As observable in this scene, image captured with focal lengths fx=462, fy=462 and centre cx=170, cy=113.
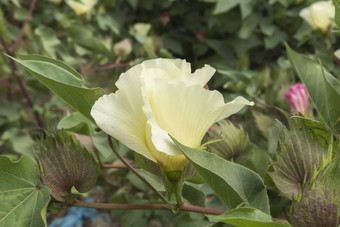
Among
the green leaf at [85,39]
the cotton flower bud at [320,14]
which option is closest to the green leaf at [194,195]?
the cotton flower bud at [320,14]

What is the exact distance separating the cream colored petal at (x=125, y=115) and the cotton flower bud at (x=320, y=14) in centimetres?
79

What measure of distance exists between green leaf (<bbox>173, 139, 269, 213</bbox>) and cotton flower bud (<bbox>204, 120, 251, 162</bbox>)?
102 millimetres

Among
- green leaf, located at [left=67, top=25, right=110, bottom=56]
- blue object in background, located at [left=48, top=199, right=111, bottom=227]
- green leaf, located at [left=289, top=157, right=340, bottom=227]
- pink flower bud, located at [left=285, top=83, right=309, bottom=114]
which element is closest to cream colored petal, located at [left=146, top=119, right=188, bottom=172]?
green leaf, located at [left=289, top=157, right=340, bottom=227]

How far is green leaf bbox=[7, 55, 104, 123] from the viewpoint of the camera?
380 mm

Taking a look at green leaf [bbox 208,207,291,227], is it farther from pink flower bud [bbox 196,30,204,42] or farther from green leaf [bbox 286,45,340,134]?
pink flower bud [bbox 196,30,204,42]

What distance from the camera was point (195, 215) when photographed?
2.05 feet

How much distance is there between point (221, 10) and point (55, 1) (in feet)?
1.81

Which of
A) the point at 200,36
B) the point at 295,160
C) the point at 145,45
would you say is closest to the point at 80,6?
the point at 145,45

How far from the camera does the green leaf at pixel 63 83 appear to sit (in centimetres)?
38

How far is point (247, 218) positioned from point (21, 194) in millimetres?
222

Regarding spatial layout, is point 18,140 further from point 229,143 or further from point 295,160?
point 295,160

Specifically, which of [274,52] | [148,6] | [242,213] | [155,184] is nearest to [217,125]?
[155,184]

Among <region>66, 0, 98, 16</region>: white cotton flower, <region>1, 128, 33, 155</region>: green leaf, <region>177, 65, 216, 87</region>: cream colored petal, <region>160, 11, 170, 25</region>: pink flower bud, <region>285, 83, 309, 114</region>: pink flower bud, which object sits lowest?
<region>1, 128, 33, 155</region>: green leaf

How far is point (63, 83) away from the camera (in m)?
0.38
